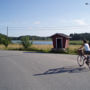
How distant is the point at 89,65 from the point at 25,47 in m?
19.9

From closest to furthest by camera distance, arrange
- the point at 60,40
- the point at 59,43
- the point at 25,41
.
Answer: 1. the point at 60,40
2. the point at 59,43
3. the point at 25,41

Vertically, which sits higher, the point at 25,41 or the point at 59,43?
the point at 25,41

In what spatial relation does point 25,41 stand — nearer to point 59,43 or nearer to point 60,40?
point 59,43

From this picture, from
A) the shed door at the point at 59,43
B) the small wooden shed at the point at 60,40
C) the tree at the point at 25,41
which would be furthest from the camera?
the tree at the point at 25,41

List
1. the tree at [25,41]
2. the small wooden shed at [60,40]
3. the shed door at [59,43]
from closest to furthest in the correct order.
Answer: the small wooden shed at [60,40], the shed door at [59,43], the tree at [25,41]

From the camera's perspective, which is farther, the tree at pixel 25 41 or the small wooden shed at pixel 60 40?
the tree at pixel 25 41

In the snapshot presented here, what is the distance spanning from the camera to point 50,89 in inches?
189

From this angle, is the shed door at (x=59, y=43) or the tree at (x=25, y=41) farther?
the tree at (x=25, y=41)

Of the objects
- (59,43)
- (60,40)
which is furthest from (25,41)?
(60,40)

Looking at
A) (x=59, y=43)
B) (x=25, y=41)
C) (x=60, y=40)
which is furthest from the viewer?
(x=25, y=41)

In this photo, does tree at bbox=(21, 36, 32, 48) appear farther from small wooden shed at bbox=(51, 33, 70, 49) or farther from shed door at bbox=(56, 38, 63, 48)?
shed door at bbox=(56, 38, 63, 48)

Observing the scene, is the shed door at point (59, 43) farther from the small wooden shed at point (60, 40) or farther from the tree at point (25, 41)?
the tree at point (25, 41)

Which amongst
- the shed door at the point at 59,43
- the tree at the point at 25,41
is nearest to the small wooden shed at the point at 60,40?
the shed door at the point at 59,43

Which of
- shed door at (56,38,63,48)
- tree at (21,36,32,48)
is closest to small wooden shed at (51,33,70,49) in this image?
shed door at (56,38,63,48)
